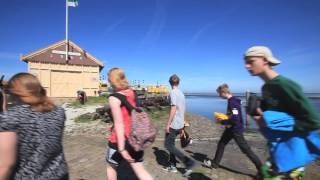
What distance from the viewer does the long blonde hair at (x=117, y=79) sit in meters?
3.65

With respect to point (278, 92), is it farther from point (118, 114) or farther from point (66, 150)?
point (66, 150)

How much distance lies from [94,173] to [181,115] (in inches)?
85.2

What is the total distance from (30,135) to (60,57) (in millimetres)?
30469

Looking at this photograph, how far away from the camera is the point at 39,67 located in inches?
1161

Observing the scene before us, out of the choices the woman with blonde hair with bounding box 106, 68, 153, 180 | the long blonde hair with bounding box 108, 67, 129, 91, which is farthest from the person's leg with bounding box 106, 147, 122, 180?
the long blonde hair with bounding box 108, 67, 129, 91

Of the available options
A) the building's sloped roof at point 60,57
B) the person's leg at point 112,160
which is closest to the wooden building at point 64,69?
the building's sloped roof at point 60,57

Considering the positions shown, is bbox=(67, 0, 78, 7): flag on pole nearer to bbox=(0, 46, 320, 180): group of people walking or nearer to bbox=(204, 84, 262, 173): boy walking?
bbox=(204, 84, 262, 173): boy walking

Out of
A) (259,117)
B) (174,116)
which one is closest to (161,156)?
(174,116)

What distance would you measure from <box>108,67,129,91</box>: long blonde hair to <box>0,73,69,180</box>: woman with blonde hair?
1071 millimetres

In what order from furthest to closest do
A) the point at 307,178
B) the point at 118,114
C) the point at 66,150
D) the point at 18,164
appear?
the point at 66,150 < the point at 307,178 < the point at 118,114 < the point at 18,164

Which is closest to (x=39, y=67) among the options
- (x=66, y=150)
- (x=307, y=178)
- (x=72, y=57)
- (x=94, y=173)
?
(x=72, y=57)

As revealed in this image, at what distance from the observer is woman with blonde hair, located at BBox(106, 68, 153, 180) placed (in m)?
3.47

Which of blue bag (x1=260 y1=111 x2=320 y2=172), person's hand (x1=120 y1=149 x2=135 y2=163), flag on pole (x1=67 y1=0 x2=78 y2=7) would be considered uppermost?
flag on pole (x1=67 y1=0 x2=78 y2=7)

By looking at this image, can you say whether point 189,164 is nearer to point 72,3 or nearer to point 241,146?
point 241,146
